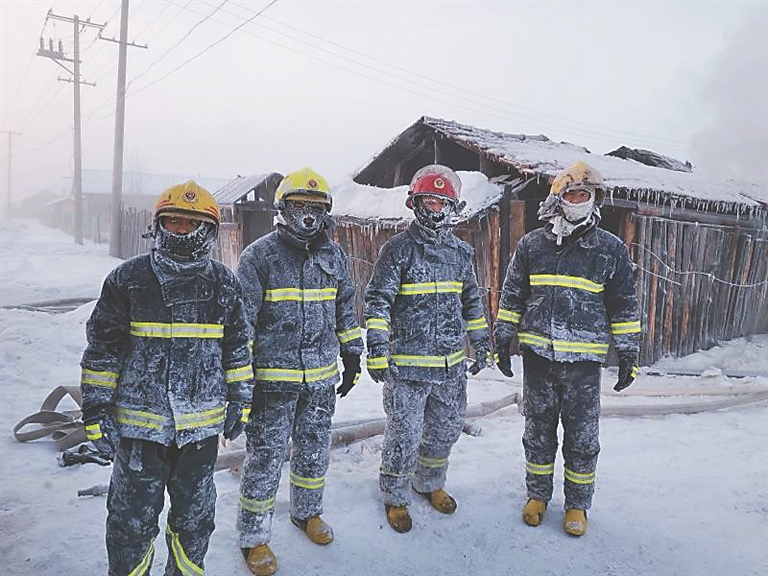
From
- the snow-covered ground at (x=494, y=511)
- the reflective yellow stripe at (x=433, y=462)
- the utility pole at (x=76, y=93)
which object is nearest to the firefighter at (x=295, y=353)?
the snow-covered ground at (x=494, y=511)

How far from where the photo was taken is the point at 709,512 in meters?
3.77

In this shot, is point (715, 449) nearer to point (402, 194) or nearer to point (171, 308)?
point (171, 308)

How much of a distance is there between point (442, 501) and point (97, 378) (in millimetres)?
2320

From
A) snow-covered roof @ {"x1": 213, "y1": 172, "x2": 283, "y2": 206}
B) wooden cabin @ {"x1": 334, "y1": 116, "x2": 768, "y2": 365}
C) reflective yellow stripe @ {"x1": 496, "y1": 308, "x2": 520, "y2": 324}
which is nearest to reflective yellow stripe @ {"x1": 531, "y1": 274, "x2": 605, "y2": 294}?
reflective yellow stripe @ {"x1": 496, "y1": 308, "x2": 520, "y2": 324}

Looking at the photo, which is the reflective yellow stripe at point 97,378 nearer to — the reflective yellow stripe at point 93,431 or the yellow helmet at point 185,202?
the reflective yellow stripe at point 93,431

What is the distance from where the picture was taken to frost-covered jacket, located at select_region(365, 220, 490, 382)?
11.2ft

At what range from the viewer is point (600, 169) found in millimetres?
8078

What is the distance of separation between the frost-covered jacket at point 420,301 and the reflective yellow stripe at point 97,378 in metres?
1.50

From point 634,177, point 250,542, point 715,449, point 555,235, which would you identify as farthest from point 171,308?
point 634,177

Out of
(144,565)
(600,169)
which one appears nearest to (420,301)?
(144,565)

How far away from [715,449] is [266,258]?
14.6ft

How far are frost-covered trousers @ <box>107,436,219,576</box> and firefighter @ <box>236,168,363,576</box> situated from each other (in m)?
0.42

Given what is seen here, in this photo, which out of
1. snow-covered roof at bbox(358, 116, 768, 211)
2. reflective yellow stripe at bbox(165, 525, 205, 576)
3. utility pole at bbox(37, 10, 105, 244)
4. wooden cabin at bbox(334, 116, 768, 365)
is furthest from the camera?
utility pole at bbox(37, 10, 105, 244)

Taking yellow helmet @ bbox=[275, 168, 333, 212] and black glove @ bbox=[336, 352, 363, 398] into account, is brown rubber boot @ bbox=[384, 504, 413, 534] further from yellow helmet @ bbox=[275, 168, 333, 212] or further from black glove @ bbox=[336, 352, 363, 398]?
yellow helmet @ bbox=[275, 168, 333, 212]
